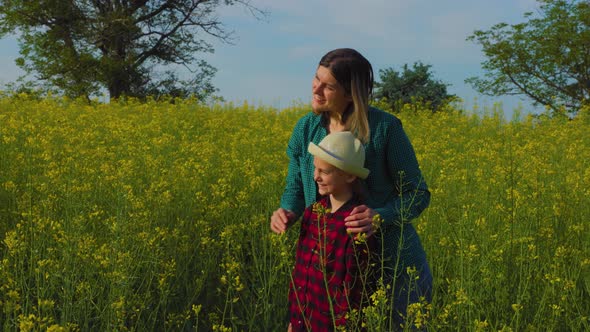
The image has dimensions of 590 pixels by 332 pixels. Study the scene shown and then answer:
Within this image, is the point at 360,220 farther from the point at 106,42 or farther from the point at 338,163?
the point at 106,42

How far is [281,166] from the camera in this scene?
5.71m

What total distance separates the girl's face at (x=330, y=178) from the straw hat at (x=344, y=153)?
0.14 feet

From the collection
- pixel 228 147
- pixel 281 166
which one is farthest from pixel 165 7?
pixel 281 166

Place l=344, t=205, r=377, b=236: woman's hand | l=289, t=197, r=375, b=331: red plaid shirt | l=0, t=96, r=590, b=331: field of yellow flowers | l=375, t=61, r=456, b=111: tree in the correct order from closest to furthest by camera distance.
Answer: l=344, t=205, r=377, b=236: woman's hand, l=289, t=197, r=375, b=331: red plaid shirt, l=0, t=96, r=590, b=331: field of yellow flowers, l=375, t=61, r=456, b=111: tree

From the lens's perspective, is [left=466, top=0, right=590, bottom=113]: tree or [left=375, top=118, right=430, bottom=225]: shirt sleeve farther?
[left=466, top=0, right=590, bottom=113]: tree

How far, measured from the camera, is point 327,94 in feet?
8.27

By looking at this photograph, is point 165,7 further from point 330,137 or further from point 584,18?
point 330,137

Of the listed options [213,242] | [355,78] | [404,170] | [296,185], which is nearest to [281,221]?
[296,185]

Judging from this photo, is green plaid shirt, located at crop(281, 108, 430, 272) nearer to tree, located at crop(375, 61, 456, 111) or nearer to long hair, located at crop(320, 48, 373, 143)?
long hair, located at crop(320, 48, 373, 143)

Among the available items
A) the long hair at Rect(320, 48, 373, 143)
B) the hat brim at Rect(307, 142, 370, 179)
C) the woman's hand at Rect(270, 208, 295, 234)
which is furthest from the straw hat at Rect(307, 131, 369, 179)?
the woman's hand at Rect(270, 208, 295, 234)

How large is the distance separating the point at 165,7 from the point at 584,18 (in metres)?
15.9

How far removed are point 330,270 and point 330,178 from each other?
388 millimetres

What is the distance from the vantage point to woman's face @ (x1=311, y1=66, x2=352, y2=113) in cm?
250

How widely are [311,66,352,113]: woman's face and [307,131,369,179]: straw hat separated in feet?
0.60
